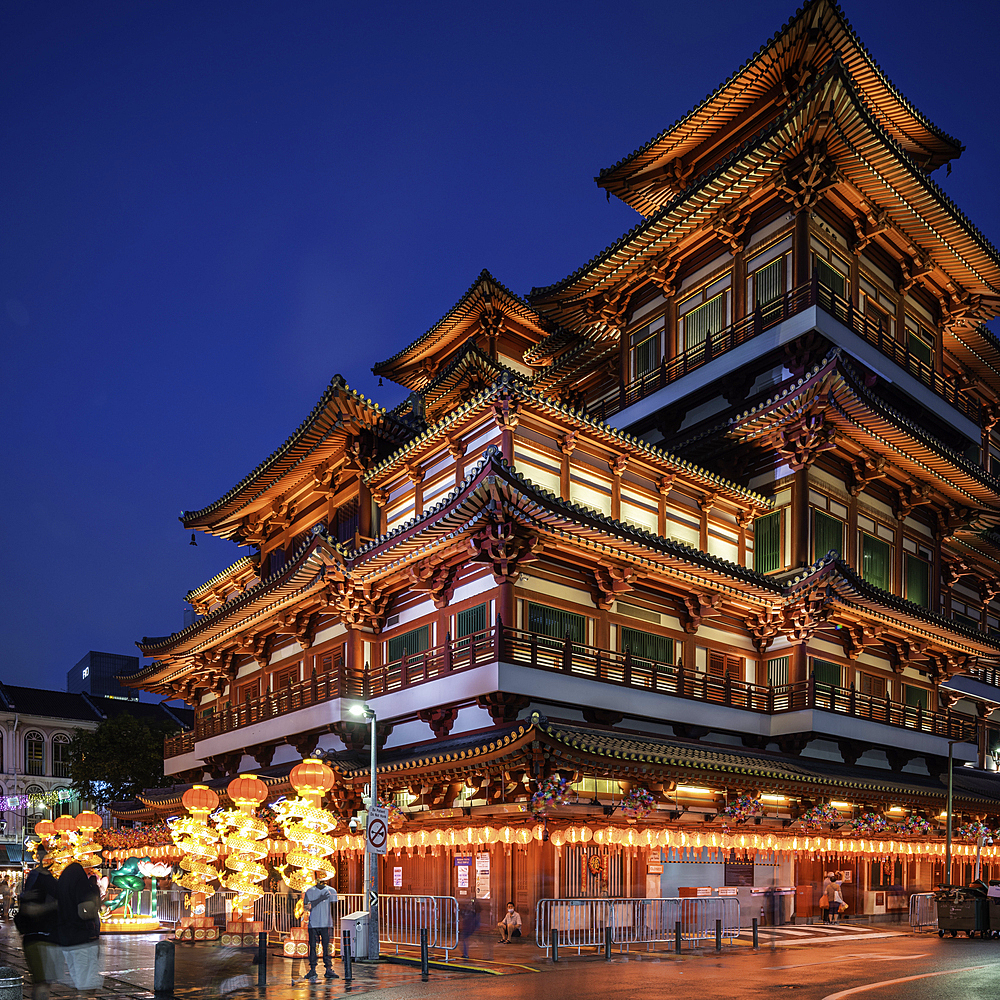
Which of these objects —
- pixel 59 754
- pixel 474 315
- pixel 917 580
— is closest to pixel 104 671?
pixel 59 754

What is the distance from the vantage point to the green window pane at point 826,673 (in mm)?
29750

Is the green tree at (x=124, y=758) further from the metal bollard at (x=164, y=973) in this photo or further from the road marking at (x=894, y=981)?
the road marking at (x=894, y=981)

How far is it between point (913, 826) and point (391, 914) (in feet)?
55.7

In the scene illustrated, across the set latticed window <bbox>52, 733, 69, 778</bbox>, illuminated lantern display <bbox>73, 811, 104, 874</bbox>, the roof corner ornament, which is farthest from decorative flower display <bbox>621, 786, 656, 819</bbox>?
latticed window <bbox>52, 733, 69, 778</bbox>

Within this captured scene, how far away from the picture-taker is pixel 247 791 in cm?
2606

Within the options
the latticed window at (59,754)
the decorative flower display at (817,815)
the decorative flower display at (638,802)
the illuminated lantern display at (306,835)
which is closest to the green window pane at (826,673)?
the decorative flower display at (817,815)

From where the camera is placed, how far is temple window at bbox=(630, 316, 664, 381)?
3675 cm

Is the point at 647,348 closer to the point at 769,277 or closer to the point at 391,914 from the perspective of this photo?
the point at 769,277

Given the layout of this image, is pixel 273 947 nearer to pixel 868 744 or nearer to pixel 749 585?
pixel 749 585

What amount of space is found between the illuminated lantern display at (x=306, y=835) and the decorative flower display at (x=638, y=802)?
6.94 meters

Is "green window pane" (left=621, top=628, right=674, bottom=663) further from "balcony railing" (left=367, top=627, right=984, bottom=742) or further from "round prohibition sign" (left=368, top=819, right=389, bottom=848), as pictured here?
"round prohibition sign" (left=368, top=819, right=389, bottom=848)

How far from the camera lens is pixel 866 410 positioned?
1191 inches

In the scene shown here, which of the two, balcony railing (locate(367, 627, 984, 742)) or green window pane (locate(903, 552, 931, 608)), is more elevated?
green window pane (locate(903, 552, 931, 608))

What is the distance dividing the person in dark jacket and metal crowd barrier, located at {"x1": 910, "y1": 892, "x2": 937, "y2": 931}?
25.1 m
